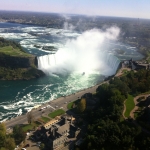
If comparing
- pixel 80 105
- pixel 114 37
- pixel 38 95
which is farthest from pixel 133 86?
pixel 114 37

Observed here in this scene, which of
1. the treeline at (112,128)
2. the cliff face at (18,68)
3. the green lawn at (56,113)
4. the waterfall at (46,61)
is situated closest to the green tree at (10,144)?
Answer: the treeline at (112,128)

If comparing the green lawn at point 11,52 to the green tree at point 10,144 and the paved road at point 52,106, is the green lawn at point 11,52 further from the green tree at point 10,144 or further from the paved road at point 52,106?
the green tree at point 10,144

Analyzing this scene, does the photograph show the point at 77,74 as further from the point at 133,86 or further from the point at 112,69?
the point at 133,86

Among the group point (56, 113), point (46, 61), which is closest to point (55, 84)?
point (46, 61)

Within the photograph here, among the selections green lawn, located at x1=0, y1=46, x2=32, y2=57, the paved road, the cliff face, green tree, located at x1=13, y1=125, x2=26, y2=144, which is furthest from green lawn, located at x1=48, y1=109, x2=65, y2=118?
green lawn, located at x1=0, y1=46, x2=32, y2=57

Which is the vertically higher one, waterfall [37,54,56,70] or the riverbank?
waterfall [37,54,56,70]

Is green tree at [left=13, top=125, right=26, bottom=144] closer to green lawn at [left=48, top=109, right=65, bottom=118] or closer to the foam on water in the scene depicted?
green lawn at [left=48, top=109, right=65, bottom=118]

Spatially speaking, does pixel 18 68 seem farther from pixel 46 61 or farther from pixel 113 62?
pixel 113 62
